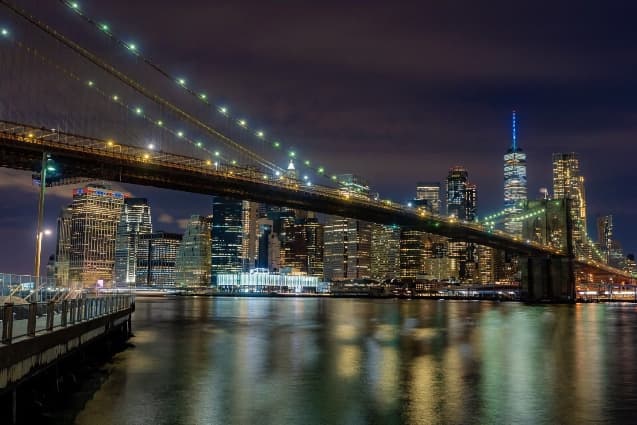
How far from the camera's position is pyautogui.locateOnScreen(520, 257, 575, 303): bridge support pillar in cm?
10657

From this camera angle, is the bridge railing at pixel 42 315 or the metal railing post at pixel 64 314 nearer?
the bridge railing at pixel 42 315

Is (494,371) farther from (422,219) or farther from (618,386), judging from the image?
(422,219)

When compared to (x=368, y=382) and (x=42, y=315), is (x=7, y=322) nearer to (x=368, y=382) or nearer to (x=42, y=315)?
(x=42, y=315)

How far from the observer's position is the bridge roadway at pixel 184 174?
4759cm

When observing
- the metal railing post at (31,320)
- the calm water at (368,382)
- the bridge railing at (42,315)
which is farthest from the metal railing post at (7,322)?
the calm water at (368,382)

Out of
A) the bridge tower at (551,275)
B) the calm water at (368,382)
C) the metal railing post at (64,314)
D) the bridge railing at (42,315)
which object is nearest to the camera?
the bridge railing at (42,315)

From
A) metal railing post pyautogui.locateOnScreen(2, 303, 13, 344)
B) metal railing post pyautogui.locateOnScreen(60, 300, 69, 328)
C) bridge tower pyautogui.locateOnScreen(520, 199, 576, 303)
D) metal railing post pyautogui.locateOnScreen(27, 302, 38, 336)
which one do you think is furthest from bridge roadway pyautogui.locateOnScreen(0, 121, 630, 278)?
metal railing post pyautogui.locateOnScreen(2, 303, 13, 344)

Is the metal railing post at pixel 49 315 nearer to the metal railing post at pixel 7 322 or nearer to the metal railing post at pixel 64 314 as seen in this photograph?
the metal railing post at pixel 64 314

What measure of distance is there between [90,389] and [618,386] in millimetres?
14247

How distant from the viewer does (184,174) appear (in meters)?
60.2

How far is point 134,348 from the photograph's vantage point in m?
28.8

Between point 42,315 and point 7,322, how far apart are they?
16.3 ft

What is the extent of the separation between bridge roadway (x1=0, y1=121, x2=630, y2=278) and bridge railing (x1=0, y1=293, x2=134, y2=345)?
2539cm

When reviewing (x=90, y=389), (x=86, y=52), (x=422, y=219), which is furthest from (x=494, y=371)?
(x=422, y=219)
